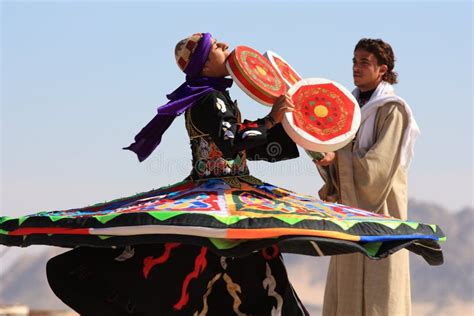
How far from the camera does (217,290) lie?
5535mm

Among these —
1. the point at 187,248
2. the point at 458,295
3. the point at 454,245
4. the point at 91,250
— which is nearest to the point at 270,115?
Answer: the point at 187,248

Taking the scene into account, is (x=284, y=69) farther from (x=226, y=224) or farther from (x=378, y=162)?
(x=226, y=224)

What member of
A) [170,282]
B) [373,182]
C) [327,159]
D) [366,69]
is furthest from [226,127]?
[366,69]

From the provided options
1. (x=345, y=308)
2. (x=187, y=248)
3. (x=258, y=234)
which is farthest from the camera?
(x=345, y=308)

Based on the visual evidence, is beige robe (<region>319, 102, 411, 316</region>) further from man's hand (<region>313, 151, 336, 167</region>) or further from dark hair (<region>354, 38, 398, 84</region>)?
dark hair (<region>354, 38, 398, 84</region>)

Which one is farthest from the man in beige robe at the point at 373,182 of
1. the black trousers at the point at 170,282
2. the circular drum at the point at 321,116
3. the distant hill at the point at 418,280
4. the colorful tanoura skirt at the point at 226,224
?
the distant hill at the point at 418,280

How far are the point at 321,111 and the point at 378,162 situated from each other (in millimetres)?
989

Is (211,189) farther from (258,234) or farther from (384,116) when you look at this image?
(384,116)

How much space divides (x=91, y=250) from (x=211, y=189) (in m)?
0.79

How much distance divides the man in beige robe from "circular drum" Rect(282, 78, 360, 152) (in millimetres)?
729

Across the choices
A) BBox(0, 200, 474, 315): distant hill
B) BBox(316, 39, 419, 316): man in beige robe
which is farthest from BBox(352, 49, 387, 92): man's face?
BBox(0, 200, 474, 315): distant hill

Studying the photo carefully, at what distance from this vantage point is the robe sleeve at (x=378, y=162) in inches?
263

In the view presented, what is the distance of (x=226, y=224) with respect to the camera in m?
4.90

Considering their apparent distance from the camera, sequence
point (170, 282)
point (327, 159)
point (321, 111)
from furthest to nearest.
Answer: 1. point (327, 159)
2. point (321, 111)
3. point (170, 282)
